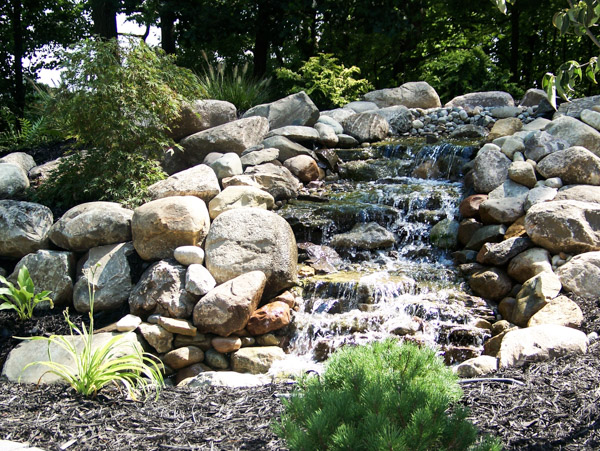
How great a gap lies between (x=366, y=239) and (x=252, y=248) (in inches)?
63.9

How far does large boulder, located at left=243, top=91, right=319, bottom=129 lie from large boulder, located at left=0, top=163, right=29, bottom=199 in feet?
12.5

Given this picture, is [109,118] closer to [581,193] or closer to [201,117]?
[201,117]

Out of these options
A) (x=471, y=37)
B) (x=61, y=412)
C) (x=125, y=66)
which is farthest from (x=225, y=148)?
(x=471, y=37)

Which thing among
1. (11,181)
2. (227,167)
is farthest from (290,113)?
(11,181)

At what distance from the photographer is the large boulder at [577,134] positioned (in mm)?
7039

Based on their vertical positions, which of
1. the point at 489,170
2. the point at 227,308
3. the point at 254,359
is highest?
the point at 489,170

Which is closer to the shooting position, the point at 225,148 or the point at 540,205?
the point at 540,205

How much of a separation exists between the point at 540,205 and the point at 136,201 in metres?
4.62

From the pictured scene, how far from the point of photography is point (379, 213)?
6.96m

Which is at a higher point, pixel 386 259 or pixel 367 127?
pixel 367 127

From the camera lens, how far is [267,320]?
519cm

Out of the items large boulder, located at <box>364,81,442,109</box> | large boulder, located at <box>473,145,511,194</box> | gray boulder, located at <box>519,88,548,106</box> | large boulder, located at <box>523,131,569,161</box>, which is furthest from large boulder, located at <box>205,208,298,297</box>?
gray boulder, located at <box>519,88,548,106</box>

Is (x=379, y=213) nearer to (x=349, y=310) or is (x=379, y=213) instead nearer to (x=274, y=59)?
(x=349, y=310)

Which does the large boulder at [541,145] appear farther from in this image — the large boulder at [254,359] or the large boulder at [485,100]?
the large boulder at [254,359]
